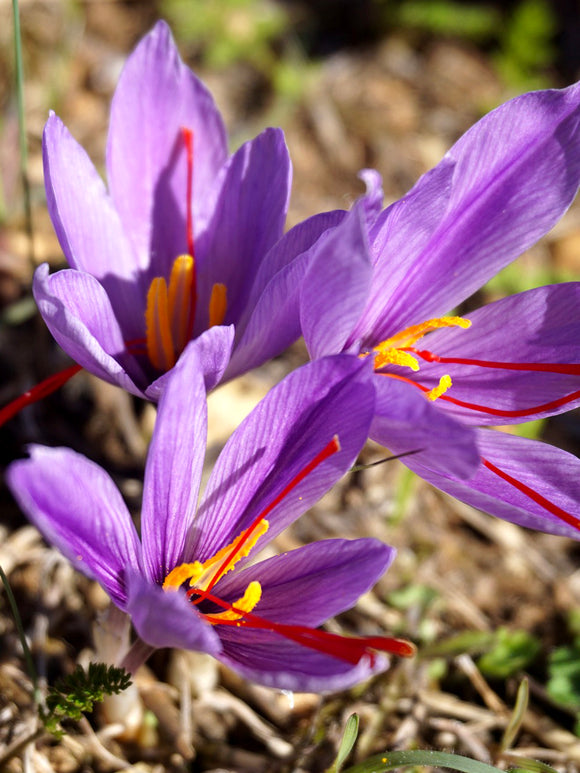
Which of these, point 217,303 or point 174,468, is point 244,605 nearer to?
point 174,468

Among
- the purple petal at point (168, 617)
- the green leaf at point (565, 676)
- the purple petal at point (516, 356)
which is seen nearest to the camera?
the purple petal at point (168, 617)

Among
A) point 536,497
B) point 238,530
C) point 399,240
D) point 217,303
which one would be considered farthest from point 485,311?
point 238,530

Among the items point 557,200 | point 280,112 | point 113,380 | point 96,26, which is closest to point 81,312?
point 113,380

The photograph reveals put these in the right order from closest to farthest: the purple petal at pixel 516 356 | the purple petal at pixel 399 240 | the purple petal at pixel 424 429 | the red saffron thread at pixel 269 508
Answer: the purple petal at pixel 424 429, the red saffron thread at pixel 269 508, the purple petal at pixel 399 240, the purple petal at pixel 516 356

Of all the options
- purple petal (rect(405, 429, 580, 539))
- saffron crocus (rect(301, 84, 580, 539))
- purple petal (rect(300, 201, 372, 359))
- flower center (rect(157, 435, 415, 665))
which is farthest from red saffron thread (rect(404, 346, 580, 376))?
flower center (rect(157, 435, 415, 665))

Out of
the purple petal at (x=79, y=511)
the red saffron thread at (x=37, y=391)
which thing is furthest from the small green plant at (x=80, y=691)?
the red saffron thread at (x=37, y=391)

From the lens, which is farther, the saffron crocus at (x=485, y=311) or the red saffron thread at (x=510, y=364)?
the red saffron thread at (x=510, y=364)

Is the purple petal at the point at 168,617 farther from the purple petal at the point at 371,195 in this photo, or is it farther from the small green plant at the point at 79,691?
the purple petal at the point at 371,195
